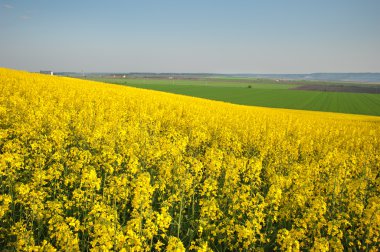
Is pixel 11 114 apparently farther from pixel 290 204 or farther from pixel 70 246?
pixel 290 204

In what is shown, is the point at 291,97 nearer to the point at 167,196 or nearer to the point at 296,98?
the point at 296,98

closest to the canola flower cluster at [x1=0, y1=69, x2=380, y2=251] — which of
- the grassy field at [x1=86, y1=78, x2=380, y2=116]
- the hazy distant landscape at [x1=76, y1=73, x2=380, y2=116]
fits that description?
the grassy field at [x1=86, y1=78, x2=380, y2=116]

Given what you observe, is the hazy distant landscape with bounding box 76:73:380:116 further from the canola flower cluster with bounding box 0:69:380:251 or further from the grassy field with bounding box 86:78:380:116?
the canola flower cluster with bounding box 0:69:380:251

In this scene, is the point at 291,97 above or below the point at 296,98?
above

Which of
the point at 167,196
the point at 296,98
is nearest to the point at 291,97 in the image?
the point at 296,98

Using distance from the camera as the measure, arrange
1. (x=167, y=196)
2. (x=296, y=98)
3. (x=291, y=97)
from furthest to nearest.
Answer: (x=291, y=97) → (x=296, y=98) → (x=167, y=196)

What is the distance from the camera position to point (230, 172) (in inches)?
267

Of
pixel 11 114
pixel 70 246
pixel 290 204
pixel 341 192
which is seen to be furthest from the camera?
pixel 11 114

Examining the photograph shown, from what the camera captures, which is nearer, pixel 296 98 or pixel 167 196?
pixel 167 196

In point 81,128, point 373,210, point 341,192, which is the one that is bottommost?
point 341,192

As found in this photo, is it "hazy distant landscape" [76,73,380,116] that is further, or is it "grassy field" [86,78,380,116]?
"hazy distant landscape" [76,73,380,116]

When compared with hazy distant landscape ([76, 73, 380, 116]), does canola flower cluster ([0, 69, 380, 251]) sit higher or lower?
lower

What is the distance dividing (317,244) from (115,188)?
3588 mm

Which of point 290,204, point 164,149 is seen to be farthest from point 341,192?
point 164,149
